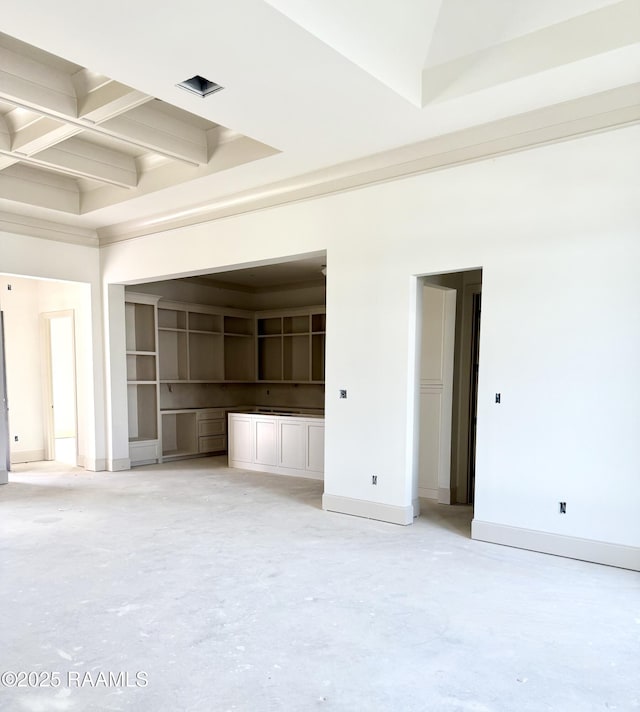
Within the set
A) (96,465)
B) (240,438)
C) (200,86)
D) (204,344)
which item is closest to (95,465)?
(96,465)

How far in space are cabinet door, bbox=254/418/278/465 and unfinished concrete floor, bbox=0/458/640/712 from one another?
220cm

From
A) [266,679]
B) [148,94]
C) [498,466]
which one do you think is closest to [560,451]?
[498,466]

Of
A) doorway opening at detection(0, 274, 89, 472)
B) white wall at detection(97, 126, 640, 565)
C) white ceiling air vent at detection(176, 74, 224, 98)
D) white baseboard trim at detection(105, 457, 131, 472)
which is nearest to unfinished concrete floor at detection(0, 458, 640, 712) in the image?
white wall at detection(97, 126, 640, 565)

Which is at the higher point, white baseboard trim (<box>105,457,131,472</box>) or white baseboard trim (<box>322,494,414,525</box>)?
white baseboard trim (<box>322,494,414,525</box>)

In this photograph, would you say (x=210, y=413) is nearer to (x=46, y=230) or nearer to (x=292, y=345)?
(x=292, y=345)

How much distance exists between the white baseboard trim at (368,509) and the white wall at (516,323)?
2 cm

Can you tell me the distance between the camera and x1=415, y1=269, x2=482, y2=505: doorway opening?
5359 millimetres

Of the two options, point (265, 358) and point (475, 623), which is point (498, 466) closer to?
point (475, 623)

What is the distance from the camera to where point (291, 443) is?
22.4 feet

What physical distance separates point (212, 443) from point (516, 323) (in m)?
6.05

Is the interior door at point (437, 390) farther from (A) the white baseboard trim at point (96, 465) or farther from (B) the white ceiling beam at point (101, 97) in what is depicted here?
(A) the white baseboard trim at point (96, 465)

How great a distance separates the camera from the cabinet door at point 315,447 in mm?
6543

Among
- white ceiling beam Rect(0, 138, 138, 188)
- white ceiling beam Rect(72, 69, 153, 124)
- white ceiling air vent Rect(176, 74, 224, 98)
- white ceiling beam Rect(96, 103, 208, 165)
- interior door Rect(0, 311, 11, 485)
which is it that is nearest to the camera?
white ceiling air vent Rect(176, 74, 224, 98)

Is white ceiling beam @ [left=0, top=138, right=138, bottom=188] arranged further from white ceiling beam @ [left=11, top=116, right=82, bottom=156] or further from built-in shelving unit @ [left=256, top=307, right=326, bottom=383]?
built-in shelving unit @ [left=256, top=307, right=326, bottom=383]
